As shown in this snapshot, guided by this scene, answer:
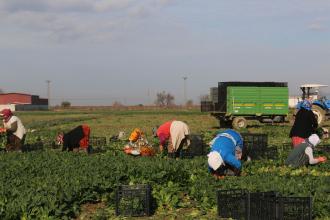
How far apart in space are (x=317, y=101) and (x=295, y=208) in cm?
2383

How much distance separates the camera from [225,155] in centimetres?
949

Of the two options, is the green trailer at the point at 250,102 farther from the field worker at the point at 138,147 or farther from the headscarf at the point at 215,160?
the headscarf at the point at 215,160

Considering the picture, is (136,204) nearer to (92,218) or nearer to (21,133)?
(92,218)

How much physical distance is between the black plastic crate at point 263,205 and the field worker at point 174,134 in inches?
274

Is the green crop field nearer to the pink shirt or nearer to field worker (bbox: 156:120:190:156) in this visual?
field worker (bbox: 156:120:190:156)

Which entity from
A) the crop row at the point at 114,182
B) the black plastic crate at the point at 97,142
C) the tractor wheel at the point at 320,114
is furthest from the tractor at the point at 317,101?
the crop row at the point at 114,182

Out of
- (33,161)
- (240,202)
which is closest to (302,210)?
(240,202)

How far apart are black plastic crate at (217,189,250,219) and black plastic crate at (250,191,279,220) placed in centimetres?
7

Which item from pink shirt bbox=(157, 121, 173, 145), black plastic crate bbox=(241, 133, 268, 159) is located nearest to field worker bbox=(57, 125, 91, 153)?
pink shirt bbox=(157, 121, 173, 145)

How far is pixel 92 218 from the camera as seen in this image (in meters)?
7.73

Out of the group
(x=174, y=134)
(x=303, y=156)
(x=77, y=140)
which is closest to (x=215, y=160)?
(x=303, y=156)

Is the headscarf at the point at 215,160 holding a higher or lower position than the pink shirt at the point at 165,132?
lower

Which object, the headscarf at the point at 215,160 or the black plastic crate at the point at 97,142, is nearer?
the headscarf at the point at 215,160

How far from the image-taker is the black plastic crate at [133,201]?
26.7ft
